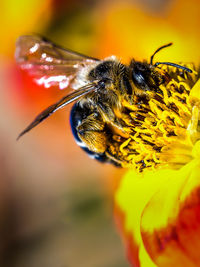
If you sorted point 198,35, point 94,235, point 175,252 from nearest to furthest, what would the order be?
point 175,252 → point 198,35 → point 94,235

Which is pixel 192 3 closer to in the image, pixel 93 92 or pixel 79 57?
pixel 79 57

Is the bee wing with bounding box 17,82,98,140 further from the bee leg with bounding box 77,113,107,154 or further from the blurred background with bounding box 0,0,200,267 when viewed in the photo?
the blurred background with bounding box 0,0,200,267

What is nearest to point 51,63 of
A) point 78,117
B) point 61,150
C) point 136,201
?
point 78,117

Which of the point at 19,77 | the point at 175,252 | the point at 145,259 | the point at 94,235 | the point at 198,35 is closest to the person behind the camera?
the point at 175,252

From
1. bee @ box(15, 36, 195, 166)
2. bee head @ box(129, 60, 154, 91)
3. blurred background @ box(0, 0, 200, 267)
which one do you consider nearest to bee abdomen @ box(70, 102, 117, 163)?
bee @ box(15, 36, 195, 166)

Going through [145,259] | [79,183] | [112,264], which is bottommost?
[112,264]

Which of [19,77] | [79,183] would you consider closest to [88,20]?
[19,77]

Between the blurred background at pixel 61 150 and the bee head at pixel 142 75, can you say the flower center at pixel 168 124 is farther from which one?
the blurred background at pixel 61 150
